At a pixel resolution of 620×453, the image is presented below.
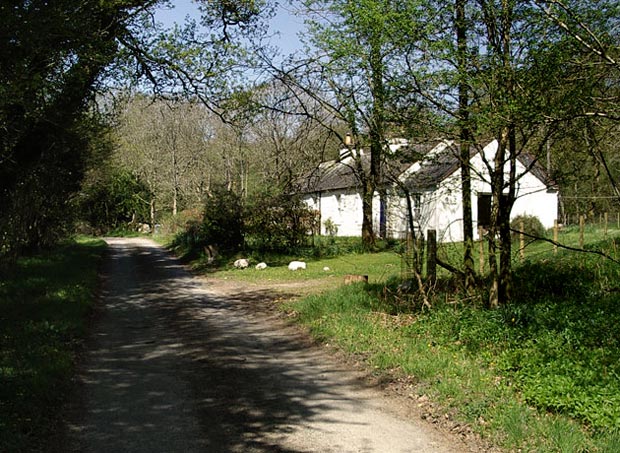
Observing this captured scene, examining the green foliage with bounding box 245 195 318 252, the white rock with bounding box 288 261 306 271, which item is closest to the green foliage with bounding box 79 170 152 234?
the green foliage with bounding box 245 195 318 252

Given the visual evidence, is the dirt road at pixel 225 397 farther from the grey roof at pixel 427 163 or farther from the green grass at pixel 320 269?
the green grass at pixel 320 269

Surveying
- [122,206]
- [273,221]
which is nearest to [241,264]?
[273,221]

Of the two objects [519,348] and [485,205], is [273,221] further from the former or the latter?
[519,348]

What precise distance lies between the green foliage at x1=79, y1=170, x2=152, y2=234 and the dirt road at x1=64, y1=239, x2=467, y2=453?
46.8 meters

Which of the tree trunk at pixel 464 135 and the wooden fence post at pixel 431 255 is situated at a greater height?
the tree trunk at pixel 464 135

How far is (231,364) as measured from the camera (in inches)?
323

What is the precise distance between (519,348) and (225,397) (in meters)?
3.73

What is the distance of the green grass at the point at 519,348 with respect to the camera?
210 inches

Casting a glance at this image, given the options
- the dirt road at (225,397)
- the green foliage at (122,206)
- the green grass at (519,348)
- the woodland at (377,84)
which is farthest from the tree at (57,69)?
the green foliage at (122,206)

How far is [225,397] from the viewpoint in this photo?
666 centimetres

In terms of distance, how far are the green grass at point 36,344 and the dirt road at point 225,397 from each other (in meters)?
0.31

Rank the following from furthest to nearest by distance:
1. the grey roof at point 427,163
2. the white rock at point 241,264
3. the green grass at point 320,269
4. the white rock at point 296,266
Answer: the white rock at point 241,264 < the white rock at point 296,266 < the green grass at point 320,269 < the grey roof at point 427,163

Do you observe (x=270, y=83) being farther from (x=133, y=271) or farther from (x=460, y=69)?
(x=133, y=271)

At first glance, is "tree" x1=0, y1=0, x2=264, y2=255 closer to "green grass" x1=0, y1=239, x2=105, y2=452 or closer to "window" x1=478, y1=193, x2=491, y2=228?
"green grass" x1=0, y1=239, x2=105, y2=452
